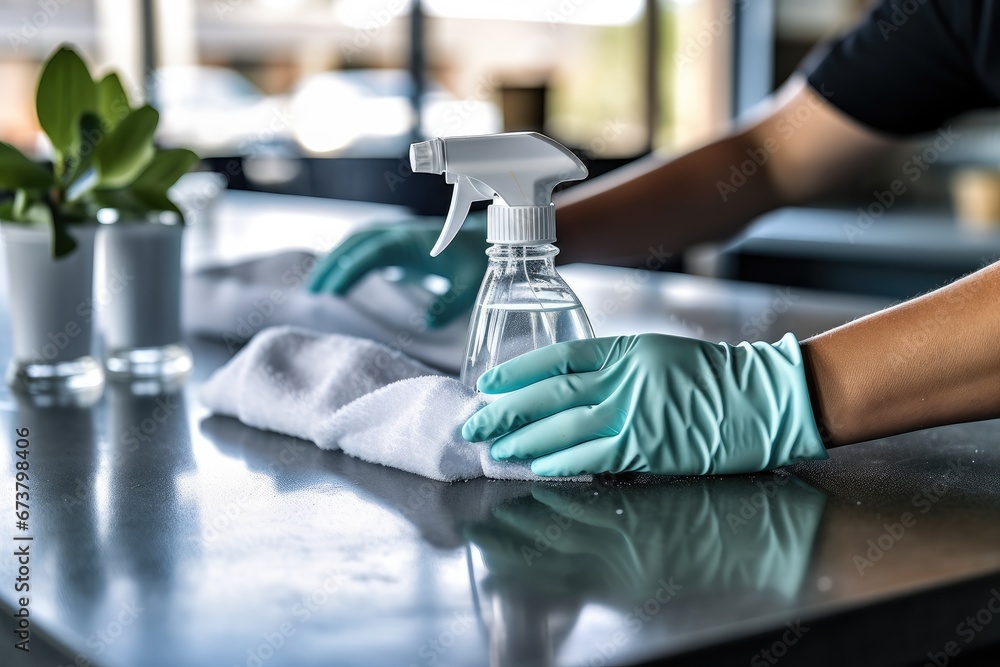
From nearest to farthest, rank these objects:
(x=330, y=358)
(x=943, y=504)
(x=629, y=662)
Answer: (x=629, y=662) < (x=943, y=504) < (x=330, y=358)

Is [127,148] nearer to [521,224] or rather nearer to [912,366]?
[521,224]

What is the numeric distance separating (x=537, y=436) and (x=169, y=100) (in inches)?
235

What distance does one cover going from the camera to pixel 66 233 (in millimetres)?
959

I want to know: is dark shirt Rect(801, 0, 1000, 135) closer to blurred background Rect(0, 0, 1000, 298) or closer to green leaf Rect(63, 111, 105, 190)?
green leaf Rect(63, 111, 105, 190)

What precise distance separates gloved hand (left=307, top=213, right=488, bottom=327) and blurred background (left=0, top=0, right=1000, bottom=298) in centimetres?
389

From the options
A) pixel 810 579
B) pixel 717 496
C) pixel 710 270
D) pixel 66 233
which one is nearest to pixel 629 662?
pixel 810 579

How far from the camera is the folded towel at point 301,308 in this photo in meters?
1.11

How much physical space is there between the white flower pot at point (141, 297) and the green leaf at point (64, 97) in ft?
0.34

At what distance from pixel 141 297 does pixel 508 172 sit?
519 millimetres

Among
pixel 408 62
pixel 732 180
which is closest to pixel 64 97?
pixel 732 180

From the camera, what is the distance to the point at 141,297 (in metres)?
1.06

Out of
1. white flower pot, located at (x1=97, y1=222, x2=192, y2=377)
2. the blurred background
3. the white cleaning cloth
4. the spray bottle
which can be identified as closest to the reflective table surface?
the white cleaning cloth

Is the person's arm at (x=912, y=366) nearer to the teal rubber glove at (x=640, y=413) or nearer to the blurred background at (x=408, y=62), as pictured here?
the teal rubber glove at (x=640, y=413)

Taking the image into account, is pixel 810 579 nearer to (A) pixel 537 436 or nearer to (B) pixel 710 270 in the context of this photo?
(A) pixel 537 436
